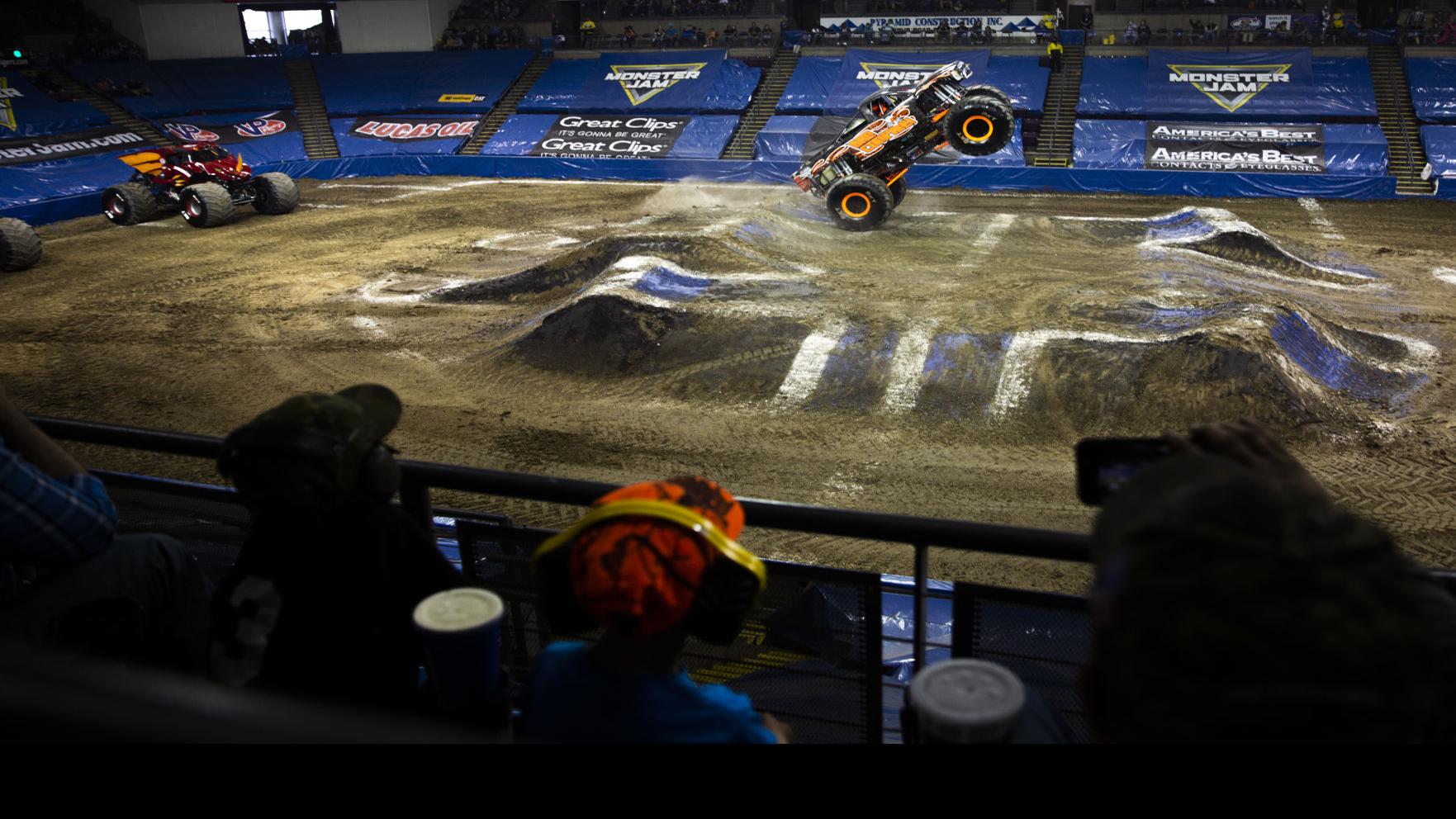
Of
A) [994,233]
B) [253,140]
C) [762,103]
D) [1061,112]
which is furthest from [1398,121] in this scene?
[253,140]

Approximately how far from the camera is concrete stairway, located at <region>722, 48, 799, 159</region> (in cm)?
2837

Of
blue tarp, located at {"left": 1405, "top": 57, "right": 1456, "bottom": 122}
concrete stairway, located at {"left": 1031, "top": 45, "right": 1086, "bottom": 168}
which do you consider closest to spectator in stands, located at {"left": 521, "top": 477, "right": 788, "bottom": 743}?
concrete stairway, located at {"left": 1031, "top": 45, "right": 1086, "bottom": 168}

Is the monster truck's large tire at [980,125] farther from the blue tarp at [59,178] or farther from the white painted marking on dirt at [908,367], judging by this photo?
the blue tarp at [59,178]

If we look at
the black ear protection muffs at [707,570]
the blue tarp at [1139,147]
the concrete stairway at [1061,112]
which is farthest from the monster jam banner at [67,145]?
the black ear protection muffs at [707,570]

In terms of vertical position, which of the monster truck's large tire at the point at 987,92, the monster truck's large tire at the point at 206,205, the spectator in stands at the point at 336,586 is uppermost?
the spectator in stands at the point at 336,586

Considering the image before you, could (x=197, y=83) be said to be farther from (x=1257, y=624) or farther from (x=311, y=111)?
(x=1257, y=624)

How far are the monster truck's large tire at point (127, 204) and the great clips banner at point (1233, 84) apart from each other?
2484cm

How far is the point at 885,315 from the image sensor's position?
12.0m

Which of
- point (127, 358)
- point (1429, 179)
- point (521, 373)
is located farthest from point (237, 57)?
point (1429, 179)

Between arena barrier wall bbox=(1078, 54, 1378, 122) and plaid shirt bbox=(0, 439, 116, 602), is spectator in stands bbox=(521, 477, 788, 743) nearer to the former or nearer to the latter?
plaid shirt bbox=(0, 439, 116, 602)

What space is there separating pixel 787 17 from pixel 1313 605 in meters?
Answer: 36.6

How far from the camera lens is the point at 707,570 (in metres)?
1.80

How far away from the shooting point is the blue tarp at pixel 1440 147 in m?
21.8

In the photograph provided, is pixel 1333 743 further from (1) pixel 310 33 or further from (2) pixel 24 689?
(1) pixel 310 33
